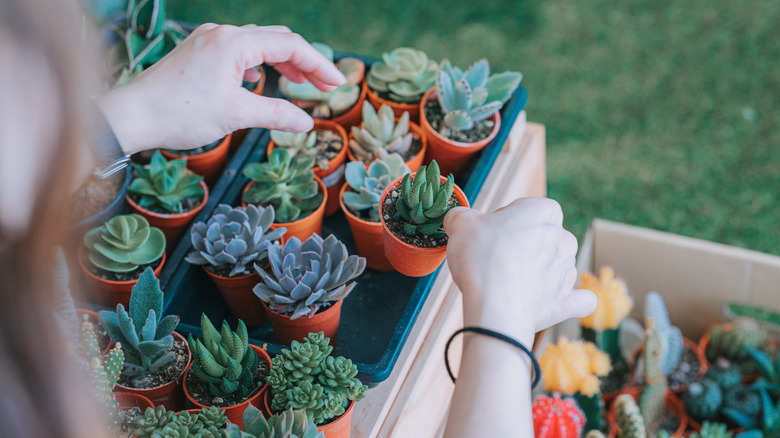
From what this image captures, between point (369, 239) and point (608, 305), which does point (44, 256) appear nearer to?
point (369, 239)

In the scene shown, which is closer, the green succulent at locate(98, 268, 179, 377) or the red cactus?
the green succulent at locate(98, 268, 179, 377)

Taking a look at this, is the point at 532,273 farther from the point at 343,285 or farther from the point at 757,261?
the point at 757,261

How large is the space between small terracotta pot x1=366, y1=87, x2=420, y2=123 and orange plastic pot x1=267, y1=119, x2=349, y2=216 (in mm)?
95

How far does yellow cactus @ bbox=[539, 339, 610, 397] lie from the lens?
126 centimetres

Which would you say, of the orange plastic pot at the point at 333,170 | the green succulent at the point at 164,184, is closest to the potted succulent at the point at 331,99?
the orange plastic pot at the point at 333,170

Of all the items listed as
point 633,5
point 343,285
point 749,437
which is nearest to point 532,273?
point 343,285

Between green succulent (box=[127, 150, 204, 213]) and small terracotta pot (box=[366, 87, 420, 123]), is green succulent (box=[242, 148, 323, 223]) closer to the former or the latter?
green succulent (box=[127, 150, 204, 213])

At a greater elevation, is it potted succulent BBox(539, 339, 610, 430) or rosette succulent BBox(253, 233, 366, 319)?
rosette succulent BBox(253, 233, 366, 319)

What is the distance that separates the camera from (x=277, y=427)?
78 cm

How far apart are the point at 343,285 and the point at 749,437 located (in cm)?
89

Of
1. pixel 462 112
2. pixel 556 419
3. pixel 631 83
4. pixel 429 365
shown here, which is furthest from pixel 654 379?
pixel 631 83

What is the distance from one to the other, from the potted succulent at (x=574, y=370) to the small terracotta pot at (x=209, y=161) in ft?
2.32

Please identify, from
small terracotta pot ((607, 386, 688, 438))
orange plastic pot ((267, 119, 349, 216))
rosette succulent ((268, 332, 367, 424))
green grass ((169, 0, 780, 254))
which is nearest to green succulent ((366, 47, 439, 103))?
Result: orange plastic pot ((267, 119, 349, 216))

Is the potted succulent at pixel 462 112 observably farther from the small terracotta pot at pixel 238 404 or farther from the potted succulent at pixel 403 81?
the small terracotta pot at pixel 238 404
